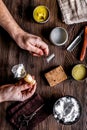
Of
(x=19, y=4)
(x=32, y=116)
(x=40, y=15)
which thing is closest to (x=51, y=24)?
(x=40, y=15)

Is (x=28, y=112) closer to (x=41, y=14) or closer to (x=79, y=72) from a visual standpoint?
(x=79, y=72)

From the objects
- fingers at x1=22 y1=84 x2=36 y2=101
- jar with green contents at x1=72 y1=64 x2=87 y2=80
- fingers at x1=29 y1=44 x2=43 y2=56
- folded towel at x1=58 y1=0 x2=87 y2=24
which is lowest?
fingers at x1=22 y1=84 x2=36 y2=101

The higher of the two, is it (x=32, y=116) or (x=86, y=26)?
(x=86, y=26)

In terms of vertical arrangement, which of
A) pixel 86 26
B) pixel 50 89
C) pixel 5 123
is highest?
pixel 86 26

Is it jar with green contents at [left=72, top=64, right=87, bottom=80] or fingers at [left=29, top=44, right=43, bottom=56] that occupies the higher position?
fingers at [left=29, top=44, right=43, bottom=56]

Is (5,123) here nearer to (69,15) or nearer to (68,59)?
(68,59)

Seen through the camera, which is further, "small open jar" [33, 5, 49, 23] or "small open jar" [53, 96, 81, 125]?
"small open jar" [33, 5, 49, 23]

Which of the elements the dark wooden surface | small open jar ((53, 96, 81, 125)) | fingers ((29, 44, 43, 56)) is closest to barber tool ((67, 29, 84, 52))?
the dark wooden surface

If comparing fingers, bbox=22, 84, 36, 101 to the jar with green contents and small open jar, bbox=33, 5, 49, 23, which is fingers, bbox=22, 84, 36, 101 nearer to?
the jar with green contents
